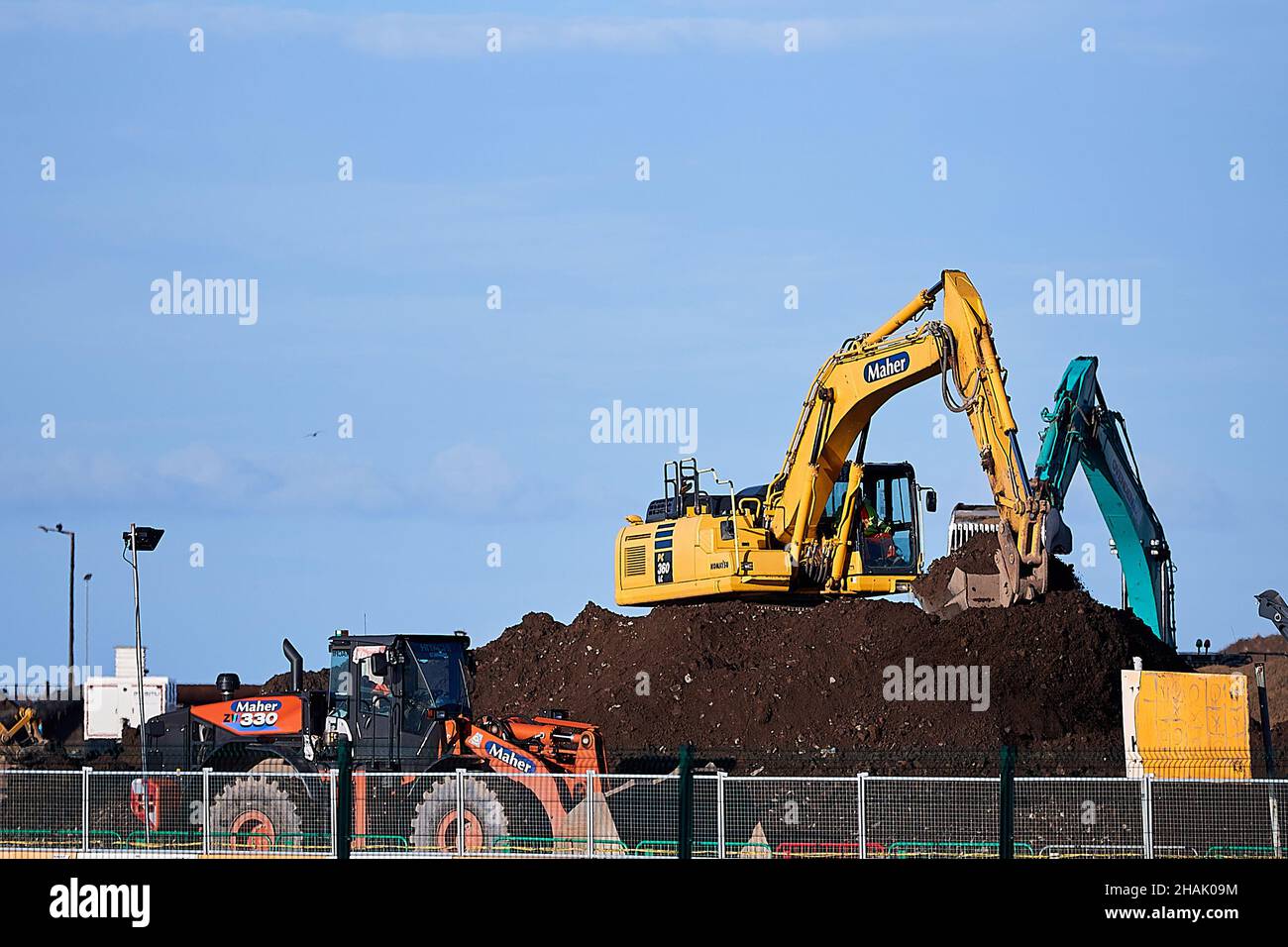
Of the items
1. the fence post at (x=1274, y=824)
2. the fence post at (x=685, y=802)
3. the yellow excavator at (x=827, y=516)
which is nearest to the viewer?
the fence post at (x=685, y=802)

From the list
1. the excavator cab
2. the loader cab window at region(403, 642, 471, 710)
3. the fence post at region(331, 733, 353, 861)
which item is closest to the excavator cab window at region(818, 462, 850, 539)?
the excavator cab

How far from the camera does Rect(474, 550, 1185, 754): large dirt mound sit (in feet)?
98.6

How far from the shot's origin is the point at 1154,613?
38.5 meters

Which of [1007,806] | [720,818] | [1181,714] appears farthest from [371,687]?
[1181,714]

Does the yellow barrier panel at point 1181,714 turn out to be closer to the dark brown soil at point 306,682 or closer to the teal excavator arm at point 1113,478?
the teal excavator arm at point 1113,478

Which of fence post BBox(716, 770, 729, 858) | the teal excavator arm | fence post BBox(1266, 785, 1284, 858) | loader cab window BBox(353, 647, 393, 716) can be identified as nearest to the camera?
fence post BBox(1266, 785, 1284, 858)

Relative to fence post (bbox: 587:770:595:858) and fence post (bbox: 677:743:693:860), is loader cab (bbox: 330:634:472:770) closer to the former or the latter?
fence post (bbox: 587:770:595:858)

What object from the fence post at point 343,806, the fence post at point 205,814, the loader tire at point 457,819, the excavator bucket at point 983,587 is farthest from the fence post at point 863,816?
the excavator bucket at point 983,587

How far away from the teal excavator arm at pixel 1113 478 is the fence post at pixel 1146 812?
58.2 ft

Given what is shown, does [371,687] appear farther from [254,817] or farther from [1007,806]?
[1007,806]

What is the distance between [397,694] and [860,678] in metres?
10.6

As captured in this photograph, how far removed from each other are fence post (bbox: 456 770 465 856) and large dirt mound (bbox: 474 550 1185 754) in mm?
10589

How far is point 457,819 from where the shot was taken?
1947 cm

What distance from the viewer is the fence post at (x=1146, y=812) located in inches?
736
